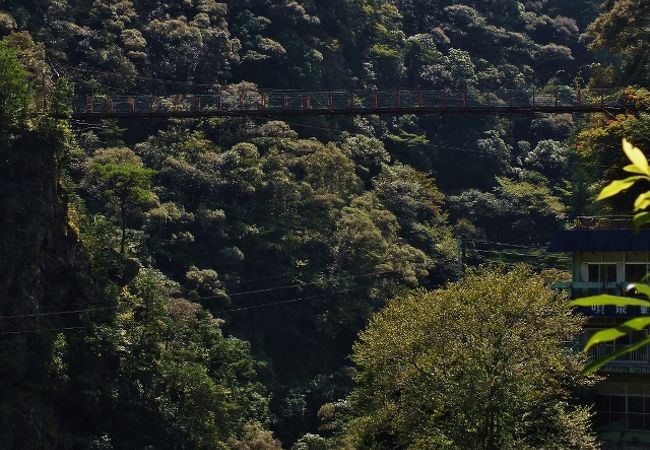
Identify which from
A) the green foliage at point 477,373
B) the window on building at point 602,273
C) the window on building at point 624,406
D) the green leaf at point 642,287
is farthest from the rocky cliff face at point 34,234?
the green leaf at point 642,287

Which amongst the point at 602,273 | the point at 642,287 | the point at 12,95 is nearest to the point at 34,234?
the point at 12,95

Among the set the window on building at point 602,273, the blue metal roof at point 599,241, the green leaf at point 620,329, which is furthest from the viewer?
the window on building at point 602,273

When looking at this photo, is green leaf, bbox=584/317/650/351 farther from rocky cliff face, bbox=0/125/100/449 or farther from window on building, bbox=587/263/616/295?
rocky cliff face, bbox=0/125/100/449

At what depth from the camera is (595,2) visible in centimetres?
10938

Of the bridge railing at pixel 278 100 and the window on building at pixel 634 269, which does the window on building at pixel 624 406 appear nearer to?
the window on building at pixel 634 269

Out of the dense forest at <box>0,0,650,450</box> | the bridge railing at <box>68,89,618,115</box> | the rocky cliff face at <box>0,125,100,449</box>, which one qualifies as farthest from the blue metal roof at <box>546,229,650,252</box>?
the rocky cliff face at <box>0,125,100,449</box>

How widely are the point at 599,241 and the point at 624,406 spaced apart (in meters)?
4.99

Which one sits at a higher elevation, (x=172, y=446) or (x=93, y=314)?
(x=93, y=314)

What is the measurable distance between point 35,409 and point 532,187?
149 feet

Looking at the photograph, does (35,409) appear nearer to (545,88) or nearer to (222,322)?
(222,322)

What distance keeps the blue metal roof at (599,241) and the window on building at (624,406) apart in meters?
4.02

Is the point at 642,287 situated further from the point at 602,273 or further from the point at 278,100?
the point at 278,100

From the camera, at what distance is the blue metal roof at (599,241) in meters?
40.5

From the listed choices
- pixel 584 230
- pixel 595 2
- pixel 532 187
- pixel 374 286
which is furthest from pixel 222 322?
pixel 595 2
